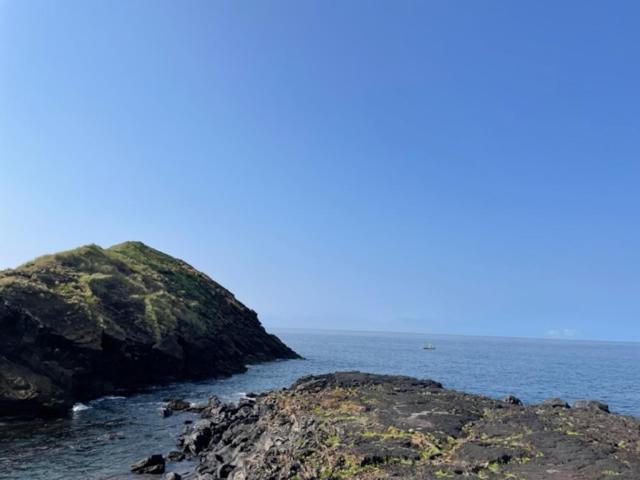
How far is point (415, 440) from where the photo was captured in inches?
931

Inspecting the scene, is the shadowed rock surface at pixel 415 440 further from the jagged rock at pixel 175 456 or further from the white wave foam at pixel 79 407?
the white wave foam at pixel 79 407

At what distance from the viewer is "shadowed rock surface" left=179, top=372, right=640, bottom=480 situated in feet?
66.5

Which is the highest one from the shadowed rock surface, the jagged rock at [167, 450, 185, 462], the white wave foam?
the shadowed rock surface

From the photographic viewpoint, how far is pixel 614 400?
71.4 m

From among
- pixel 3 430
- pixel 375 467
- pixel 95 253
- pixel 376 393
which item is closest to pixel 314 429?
pixel 375 467

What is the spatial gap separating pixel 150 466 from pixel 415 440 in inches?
763

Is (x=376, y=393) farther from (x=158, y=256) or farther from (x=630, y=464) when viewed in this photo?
(x=158, y=256)

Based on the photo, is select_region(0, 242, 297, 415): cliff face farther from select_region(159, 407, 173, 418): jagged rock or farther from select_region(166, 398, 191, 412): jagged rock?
select_region(166, 398, 191, 412): jagged rock

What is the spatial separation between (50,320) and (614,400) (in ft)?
266

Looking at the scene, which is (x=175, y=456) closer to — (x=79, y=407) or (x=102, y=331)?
(x=79, y=407)

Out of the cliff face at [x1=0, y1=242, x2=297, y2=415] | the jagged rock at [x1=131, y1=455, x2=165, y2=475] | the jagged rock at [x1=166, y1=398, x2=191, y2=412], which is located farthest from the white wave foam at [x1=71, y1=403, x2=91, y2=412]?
the jagged rock at [x1=131, y1=455, x2=165, y2=475]

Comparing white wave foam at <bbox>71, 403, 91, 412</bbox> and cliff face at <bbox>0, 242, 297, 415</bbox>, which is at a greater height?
cliff face at <bbox>0, 242, 297, 415</bbox>

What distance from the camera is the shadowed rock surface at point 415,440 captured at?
66.5 ft

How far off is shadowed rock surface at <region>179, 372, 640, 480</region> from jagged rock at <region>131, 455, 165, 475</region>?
3.39 metres
